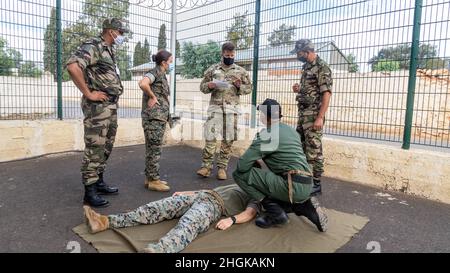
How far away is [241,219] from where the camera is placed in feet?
8.98

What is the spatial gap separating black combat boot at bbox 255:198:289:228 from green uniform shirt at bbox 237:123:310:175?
28 centimetres

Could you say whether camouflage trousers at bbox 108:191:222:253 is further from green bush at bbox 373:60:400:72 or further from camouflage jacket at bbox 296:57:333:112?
green bush at bbox 373:60:400:72

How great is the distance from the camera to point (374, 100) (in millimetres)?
4332

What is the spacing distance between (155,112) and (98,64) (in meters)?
0.83

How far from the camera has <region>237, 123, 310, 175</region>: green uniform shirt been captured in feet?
8.73

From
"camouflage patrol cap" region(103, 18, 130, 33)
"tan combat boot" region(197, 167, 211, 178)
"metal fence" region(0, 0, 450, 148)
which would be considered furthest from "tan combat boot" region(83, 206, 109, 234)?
"metal fence" region(0, 0, 450, 148)

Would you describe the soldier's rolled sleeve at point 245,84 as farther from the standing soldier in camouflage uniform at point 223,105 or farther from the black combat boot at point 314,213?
the black combat boot at point 314,213

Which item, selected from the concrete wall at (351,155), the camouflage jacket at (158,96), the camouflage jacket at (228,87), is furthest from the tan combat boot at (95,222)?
the concrete wall at (351,155)

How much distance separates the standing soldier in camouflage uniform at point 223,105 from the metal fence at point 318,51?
0.90 metres

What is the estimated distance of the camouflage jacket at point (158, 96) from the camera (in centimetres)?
370
